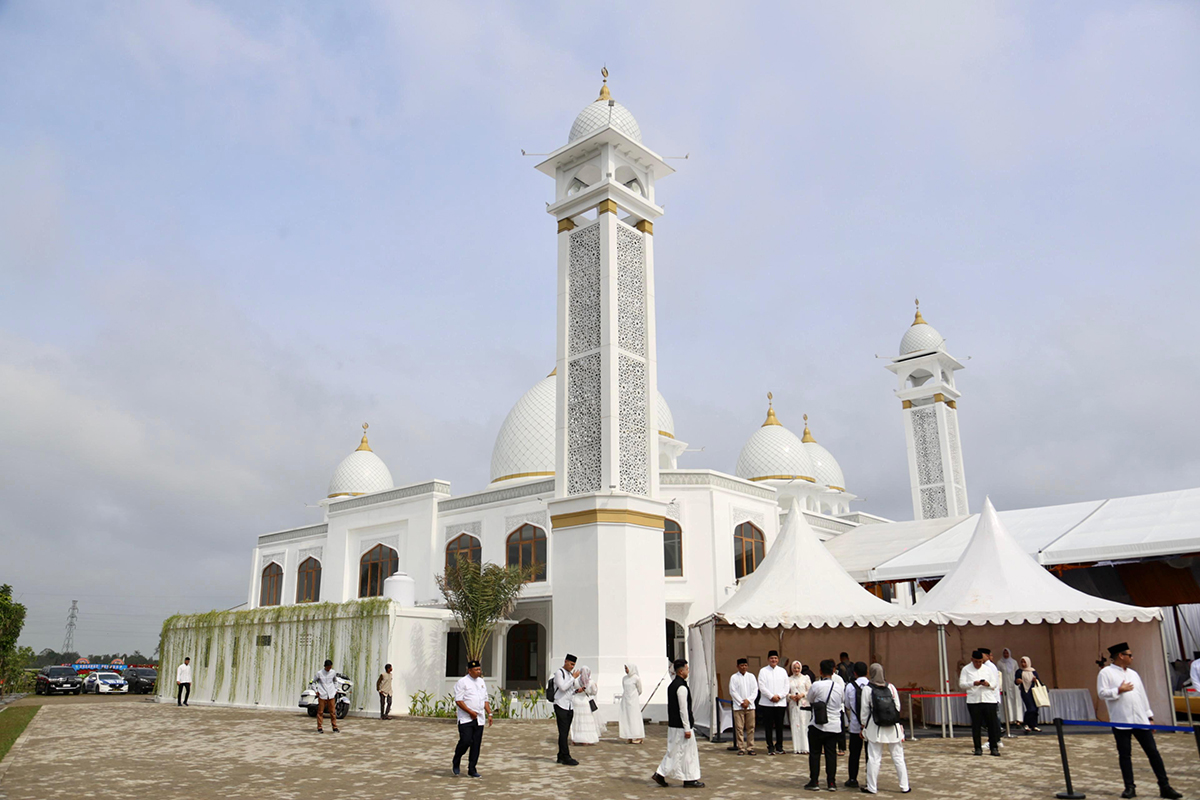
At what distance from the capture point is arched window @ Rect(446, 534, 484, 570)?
24766 mm

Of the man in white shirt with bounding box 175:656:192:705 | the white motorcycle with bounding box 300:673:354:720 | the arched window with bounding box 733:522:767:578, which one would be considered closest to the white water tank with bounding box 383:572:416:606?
the white motorcycle with bounding box 300:673:354:720

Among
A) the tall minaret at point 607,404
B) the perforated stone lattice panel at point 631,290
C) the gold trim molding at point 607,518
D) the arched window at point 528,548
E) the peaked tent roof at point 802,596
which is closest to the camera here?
the peaked tent roof at point 802,596

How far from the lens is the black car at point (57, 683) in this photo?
26.3 metres

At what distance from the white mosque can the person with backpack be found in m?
7.84

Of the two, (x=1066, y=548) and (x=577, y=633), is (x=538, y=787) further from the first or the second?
(x=1066, y=548)

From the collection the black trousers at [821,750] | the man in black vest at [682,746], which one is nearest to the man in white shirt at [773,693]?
the black trousers at [821,750]

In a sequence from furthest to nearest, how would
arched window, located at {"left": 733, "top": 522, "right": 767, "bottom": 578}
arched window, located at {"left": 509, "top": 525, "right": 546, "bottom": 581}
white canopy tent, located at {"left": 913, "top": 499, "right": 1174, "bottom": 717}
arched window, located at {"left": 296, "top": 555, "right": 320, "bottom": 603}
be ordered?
arched window, located at {"left": 296, "top": 555, "right": 320, "bottom": 603} < arched window, located at {"left": 509, "top": 525, "right": 546, "bottom": 581} < arched window, located at {"left": 733, "top": 522, "right": 767, "bottom": 578} < white canopy tent, located at {"left": 913, "top": 499, "right": 1174, "bottom": 717}

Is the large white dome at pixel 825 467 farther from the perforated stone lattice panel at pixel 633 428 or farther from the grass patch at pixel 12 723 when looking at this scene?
the grass patch at pixel 12 723

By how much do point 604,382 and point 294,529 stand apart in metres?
17.4

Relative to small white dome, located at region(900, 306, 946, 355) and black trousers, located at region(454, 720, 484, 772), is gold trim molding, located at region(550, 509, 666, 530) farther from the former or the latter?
small white dome, located at region(900, 306, 946, 355)

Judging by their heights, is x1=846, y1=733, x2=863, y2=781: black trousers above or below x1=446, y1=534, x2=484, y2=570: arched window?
below

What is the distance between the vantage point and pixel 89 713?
17.2m

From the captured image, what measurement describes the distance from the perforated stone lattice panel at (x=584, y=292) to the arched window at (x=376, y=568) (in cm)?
1199

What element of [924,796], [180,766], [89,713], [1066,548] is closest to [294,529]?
[89,713]
